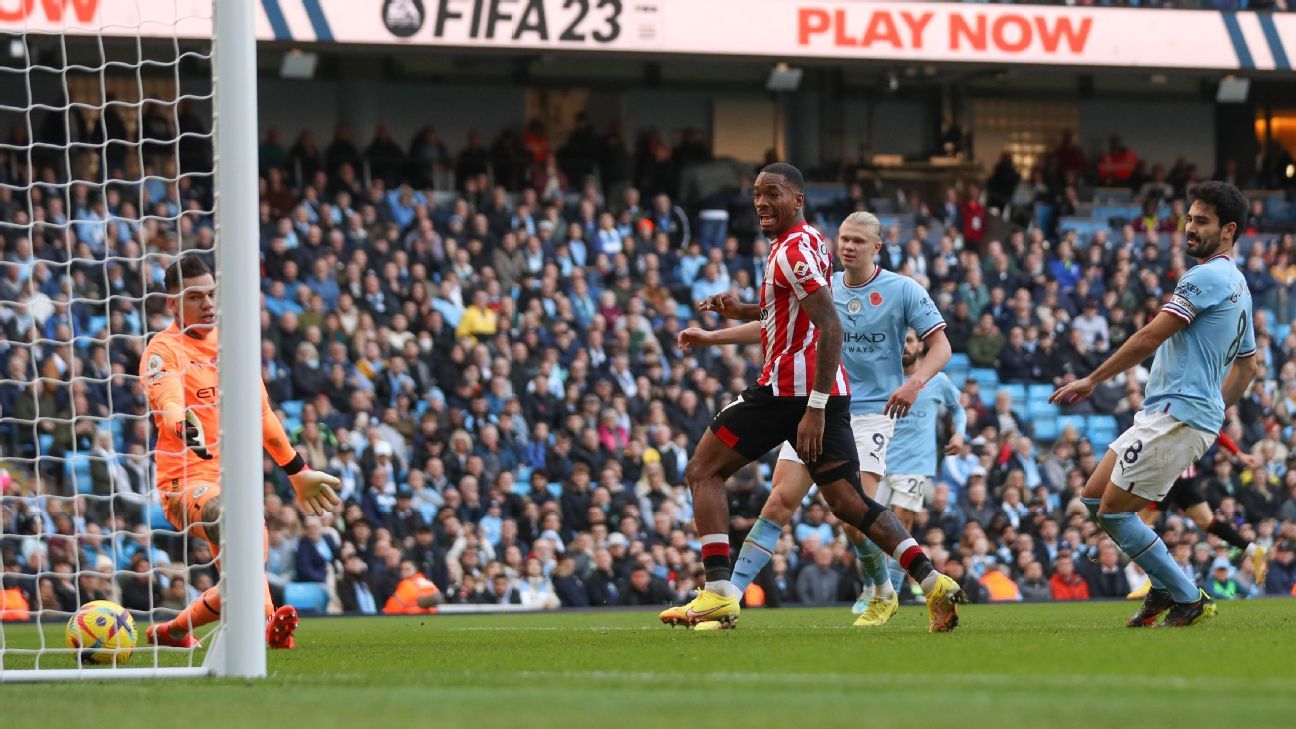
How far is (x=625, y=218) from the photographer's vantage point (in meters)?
23.6

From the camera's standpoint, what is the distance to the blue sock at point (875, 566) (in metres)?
10.9

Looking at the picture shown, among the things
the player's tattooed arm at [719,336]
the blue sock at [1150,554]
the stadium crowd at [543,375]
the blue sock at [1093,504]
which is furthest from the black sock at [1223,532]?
the player's tattooed arm at [719,336]

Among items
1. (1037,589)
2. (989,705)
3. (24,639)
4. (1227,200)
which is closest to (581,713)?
(989,705)

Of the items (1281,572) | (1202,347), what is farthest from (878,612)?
(1281,572)

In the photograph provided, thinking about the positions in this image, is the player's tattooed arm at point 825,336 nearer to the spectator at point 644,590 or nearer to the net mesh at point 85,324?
the net mesh at point 85,324

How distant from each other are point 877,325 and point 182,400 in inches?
168

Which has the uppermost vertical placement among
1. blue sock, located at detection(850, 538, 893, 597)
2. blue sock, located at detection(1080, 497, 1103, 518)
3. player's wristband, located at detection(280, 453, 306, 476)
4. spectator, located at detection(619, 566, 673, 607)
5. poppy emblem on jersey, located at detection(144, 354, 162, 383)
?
poppy emblem on jersey, located at detection(144, 354, 162, 383)

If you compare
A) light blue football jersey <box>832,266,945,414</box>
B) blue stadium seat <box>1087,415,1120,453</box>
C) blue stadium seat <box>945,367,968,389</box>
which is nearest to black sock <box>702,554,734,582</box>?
A: light blue football jersey <box>832,266,945,414</box>

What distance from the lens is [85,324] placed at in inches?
740

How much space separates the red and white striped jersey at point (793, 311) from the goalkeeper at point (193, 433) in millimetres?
2251

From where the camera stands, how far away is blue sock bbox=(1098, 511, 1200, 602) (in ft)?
29.7

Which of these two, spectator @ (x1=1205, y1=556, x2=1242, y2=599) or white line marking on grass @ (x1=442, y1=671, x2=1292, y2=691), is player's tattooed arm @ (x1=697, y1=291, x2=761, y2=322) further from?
spectator @ (x1=1205, y1=556, x2=1242, y2=599)

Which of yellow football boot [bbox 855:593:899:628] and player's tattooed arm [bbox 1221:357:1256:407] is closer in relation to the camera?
player's tattooed arm [bbox 1221:357:1256:407]

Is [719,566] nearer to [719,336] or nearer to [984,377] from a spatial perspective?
[719,336]
